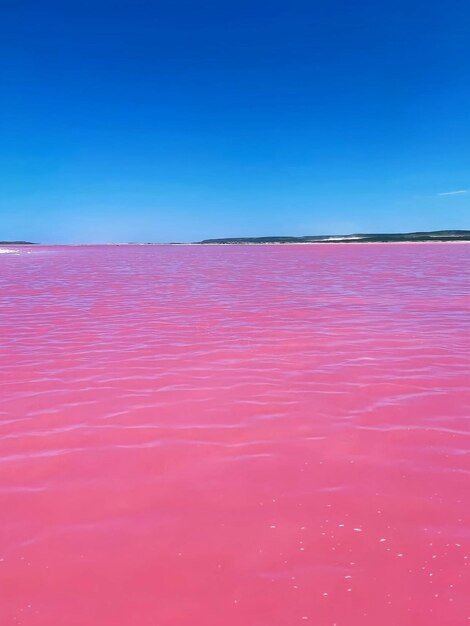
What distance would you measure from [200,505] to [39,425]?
2.16 m

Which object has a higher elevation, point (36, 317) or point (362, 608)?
point (36, 317)

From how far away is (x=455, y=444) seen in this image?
13.6 feet

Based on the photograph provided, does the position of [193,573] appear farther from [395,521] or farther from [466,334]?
[466,334]

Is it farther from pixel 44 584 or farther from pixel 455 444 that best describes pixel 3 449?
pixel 455 444

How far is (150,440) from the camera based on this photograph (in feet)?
14.2

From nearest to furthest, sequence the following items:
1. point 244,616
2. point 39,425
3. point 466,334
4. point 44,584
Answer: point 244,616
point 44,584
point 39,425
point 466,334

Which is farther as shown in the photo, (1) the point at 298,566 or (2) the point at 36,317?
(2) the point at 36,317

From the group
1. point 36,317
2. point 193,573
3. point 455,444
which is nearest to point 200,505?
point 193,573

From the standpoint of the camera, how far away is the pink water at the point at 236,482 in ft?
8.17

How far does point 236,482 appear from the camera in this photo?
11.8 ft

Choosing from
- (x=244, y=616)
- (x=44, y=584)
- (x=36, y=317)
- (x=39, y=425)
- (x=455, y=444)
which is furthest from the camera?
(x=36, y=317)

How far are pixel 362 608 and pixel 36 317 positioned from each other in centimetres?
981

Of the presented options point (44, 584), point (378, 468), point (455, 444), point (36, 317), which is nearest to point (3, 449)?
point (44, 584)

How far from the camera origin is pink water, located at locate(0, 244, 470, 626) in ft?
8.17
